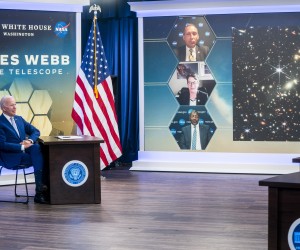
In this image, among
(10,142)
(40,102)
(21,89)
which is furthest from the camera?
(40,102)

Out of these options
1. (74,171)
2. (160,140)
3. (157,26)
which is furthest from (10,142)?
(157,26)

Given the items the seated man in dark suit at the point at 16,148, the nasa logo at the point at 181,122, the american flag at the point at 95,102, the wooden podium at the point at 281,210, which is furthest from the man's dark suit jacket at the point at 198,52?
the wooden podium at the point at 281,210

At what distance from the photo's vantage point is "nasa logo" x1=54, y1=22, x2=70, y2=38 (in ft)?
27.0

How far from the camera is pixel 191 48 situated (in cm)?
902

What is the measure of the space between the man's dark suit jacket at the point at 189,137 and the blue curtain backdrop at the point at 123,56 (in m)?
0.99

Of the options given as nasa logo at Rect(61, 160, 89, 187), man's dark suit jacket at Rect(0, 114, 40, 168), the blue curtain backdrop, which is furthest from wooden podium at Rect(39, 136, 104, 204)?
the blue curtain backdrop

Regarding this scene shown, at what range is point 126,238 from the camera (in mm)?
4875

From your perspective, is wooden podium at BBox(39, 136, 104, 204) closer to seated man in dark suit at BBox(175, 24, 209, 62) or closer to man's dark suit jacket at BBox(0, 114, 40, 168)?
man's dark suit jacket at BBox(0, 114, 40, 168)

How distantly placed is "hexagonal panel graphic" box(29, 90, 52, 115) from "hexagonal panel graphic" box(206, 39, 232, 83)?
2386mm

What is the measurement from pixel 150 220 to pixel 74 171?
122cm

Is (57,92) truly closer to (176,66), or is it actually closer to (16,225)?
(176,66)

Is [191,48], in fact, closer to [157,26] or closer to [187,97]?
[157,26]

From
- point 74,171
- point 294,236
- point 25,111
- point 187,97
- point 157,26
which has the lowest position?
point 294,236

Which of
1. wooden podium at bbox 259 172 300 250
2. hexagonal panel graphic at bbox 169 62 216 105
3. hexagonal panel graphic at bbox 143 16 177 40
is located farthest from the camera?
hexagonal panel graphic at bbox 143 16 177 40
